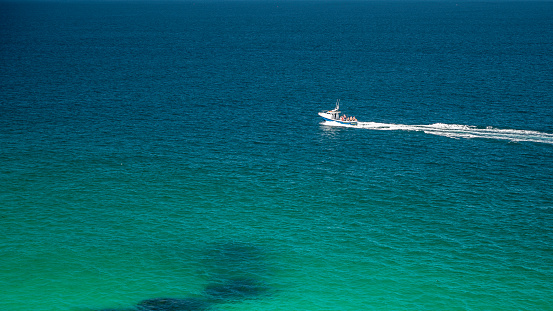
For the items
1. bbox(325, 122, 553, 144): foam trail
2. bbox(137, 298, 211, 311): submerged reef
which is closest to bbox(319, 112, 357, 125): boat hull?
bbox(325, 122, 553, 144): foam trail

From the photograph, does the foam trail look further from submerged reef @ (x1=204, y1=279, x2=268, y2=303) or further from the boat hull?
submerged reef @ (x1=204, y1=279, x2=268, y2=303)

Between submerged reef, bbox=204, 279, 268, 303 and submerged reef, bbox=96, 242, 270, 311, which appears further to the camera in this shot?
submerged reef, bbox=204, 279, 268, 303

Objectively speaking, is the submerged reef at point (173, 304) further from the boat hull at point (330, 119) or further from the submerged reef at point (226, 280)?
the boat hull at point (330, 119)

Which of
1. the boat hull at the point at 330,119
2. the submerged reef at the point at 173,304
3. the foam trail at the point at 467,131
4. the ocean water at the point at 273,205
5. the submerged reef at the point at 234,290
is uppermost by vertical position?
the boat hull at the point at 330,119

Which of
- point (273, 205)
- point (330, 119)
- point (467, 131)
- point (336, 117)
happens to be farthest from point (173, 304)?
point (467, 131)

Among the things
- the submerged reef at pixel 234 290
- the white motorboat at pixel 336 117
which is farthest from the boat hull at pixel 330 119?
the submerged reef at pixel 234 290

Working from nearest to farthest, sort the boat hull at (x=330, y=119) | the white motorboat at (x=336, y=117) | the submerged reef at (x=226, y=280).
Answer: the submerged reef at (x=226, y=280), the boat hull at (x=330, y=119), the white motorboat at (x=336, y=117)

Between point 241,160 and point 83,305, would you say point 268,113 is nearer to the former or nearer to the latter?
point 241,160
